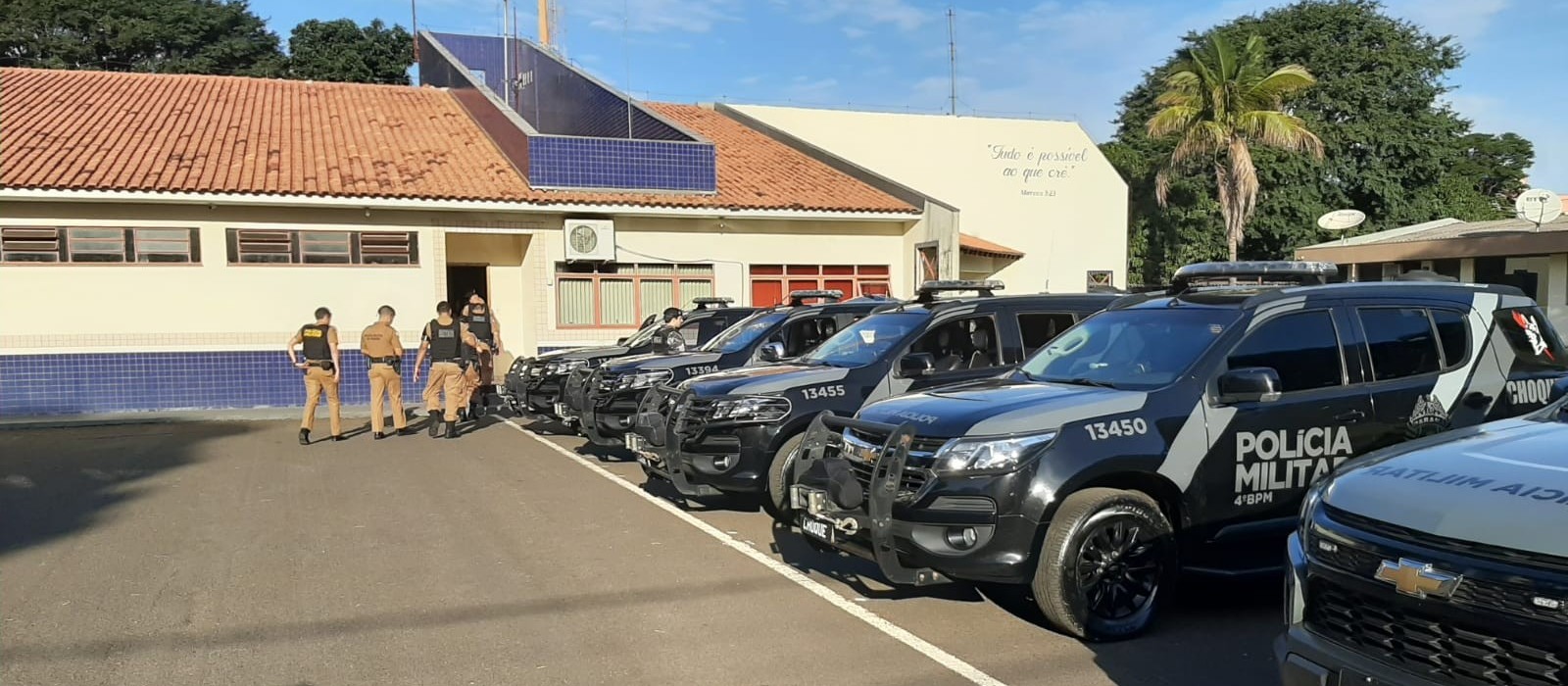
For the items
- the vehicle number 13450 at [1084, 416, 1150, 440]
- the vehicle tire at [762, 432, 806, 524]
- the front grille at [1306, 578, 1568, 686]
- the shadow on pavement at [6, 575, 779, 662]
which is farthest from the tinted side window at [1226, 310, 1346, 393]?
the shadow on pavement at [6, 575, 779, 662]

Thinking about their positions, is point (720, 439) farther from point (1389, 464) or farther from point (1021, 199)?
point (1021, 199)

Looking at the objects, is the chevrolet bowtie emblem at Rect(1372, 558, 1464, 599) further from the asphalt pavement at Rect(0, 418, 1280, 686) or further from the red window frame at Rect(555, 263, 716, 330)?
the red window frame at Rect(555, 263, 716, 330)

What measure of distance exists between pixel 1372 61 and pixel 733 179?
1092 inches

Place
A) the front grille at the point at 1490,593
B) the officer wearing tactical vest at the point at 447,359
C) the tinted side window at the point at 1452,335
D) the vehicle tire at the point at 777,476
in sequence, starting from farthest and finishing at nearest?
1. the officer wearing tactical vest at the point at 447,359
2. the vehicle tire at the point at 777,476
3. the tinted side window at the point at 1452,335
4. the front grille at the point at 1490,593

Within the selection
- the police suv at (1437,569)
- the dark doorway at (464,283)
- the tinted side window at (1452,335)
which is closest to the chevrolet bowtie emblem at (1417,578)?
the police suv at (1437,569)

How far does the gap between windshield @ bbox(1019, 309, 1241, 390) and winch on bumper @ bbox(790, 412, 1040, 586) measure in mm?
1163

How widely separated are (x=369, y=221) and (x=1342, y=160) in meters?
31.4

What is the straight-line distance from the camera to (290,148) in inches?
702

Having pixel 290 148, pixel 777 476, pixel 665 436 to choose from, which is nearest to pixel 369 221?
pixel 290 148

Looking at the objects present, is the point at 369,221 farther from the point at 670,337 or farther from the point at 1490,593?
the point at 1490,593

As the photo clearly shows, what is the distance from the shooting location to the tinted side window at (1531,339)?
612 centimetres

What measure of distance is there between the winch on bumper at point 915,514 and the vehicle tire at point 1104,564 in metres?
0.14

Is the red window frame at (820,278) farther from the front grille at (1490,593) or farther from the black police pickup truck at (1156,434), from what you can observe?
the front grille at (1490,593)

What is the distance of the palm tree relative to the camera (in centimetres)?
2356
